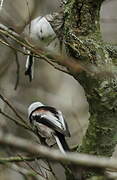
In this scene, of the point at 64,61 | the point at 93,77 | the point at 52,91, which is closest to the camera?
the point at 64,61

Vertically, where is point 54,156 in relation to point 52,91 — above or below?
above

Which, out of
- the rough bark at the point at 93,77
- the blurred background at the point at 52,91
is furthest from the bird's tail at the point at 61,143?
the blurred background at the point at 52,91

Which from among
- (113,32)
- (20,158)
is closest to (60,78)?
(113,32)

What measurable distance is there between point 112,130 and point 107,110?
8 cm

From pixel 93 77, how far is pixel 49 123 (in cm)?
77

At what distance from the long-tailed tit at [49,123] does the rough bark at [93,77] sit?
403 millimetres

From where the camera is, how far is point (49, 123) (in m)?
2.23

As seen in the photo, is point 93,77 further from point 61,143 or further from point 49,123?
point 49,123

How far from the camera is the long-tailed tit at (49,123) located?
6.95 ft

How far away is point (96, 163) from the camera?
586 mm

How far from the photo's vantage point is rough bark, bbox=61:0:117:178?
1533 mm

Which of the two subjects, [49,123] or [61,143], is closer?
[61,143]

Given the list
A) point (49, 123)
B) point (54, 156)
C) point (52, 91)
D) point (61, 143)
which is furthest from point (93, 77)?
point (52, 91)

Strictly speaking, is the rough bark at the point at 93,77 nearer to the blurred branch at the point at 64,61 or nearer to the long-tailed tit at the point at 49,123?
the blurred branch at the point at 64,61
